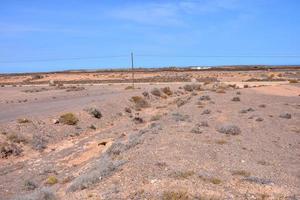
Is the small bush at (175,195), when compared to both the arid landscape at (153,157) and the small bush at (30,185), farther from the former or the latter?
the small bush at (30,185)

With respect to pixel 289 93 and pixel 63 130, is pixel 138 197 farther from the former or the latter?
pixel 289 93

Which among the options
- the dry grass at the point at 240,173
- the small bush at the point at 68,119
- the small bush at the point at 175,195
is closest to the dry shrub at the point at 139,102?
the small bush at the point at 68,119

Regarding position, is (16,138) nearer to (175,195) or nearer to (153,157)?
(153,157)

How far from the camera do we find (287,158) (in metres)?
17.0

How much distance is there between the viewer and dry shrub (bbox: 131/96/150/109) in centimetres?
4299

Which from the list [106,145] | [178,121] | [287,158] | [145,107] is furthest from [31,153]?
[145,107]

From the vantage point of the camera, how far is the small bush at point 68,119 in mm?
28656

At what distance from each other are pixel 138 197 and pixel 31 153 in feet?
40.9

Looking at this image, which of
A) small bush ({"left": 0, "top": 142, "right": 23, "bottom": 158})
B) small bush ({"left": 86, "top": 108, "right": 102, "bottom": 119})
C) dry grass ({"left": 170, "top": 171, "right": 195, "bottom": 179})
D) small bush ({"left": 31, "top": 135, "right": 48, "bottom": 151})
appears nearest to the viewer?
dry grass ({"left": 170, "top": 171, "right": 195, "bottom": 179})

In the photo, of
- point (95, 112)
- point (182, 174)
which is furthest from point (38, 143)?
point (182, 174)

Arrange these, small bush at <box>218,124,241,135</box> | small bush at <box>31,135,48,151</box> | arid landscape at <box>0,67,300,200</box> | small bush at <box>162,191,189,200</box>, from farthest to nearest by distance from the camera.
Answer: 1. small bush at <box>31,135,48,151</box>
2. small bush at <box>218,124,241,135</box>
3. arid landscape at <box>0,67,300,200</box>
4. small bush at <box>162,191,189,200</box>

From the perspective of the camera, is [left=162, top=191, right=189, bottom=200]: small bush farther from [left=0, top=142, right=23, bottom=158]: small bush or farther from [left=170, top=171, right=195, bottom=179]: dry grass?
[left=0, top=142, right=23, bottom=158]: small bush

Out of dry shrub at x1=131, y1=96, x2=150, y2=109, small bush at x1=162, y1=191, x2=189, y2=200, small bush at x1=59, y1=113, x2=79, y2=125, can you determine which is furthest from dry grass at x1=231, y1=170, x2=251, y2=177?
dry shrub at x1=131, y1=96, x2=150, y2=109

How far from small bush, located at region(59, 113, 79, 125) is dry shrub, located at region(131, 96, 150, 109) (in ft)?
42.9
